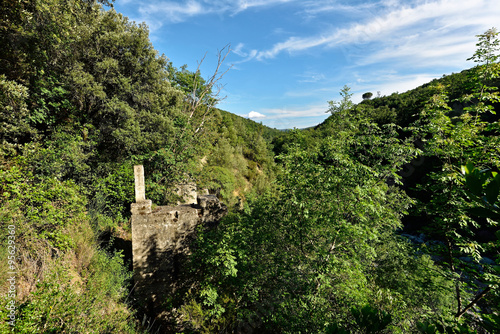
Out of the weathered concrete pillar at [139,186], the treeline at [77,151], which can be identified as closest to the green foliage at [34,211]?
the treeline at [77,151]

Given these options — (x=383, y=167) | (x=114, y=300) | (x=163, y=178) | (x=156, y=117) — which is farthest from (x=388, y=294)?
(x=156, y=117)

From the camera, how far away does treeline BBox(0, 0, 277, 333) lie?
148 inches

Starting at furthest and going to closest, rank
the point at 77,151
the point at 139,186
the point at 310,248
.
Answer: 1. the point at 77,151
2. the point at 139,186
3. the point at 310,248

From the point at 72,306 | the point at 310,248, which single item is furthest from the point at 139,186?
the point at 310,248

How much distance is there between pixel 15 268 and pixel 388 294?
6.99 meters

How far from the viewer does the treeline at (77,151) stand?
3.75m

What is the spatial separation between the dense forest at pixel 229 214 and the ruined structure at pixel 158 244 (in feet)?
1.32

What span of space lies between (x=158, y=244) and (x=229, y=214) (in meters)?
2.20

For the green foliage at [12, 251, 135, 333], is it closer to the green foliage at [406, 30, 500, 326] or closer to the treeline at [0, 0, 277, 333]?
the treeline at [0, 0, 277, 333]

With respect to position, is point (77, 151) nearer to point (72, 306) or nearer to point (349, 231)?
point (72, 306)

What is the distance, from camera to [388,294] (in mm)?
3863

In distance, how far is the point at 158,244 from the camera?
5699 mm

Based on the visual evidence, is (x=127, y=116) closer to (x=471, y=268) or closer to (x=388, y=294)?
(x=388, y=294)

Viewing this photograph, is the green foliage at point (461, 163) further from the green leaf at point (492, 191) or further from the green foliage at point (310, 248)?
the green leaf at point (492, 191)
